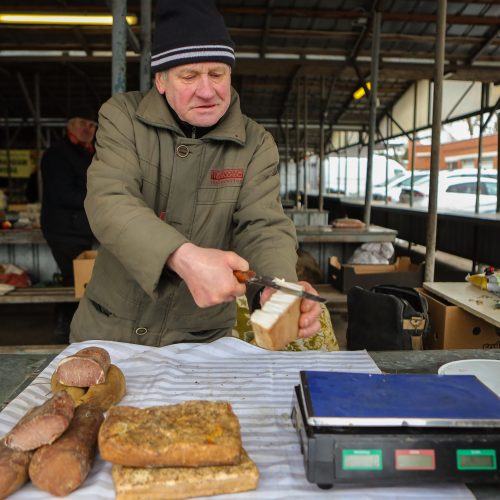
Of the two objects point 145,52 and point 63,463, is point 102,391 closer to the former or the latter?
point 63,463

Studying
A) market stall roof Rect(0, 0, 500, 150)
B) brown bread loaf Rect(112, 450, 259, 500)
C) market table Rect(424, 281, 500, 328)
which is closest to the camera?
brown bread loaf Rect(112, 450, 259, 500)

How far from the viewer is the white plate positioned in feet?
5.19

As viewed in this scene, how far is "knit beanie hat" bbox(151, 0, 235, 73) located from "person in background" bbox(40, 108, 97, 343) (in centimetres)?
314

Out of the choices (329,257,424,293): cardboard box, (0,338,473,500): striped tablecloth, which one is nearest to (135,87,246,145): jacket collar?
(0,338,473,500): striped tablecloth

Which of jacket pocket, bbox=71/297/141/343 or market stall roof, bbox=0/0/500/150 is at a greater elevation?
market stall roof, bbox=0/0/500/150

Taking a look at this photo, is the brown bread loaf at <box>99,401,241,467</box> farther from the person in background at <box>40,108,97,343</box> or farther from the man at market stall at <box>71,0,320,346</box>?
the person in background at <box>40,108,97,343</box>

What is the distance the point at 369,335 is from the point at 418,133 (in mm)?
11133

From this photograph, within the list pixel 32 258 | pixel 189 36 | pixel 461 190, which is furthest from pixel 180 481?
pixel 461 190

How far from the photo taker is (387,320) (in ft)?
11.1

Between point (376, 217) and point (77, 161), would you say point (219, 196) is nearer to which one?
point (77, 161)

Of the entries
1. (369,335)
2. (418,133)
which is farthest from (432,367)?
(418,133)

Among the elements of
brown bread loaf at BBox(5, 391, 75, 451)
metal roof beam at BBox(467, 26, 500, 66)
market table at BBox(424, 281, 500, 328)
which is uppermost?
metal roof beam at BBox(467, 26, 500, 66)

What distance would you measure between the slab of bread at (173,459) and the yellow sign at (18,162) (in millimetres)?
14464

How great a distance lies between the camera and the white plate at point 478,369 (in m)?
1.58
